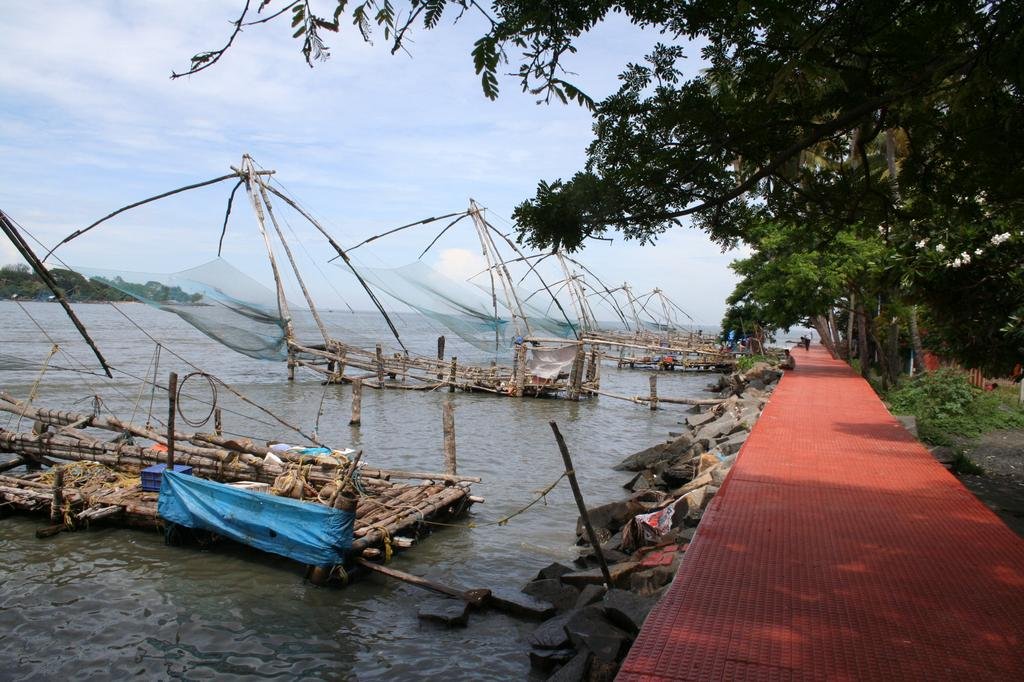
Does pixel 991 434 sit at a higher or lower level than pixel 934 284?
lower

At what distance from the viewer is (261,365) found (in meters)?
34.1

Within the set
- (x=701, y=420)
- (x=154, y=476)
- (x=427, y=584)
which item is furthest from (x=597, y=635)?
(x=701, y=420)

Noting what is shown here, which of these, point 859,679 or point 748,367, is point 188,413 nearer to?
point 859,679

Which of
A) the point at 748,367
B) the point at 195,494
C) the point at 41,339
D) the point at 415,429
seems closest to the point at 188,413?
the point at 415,429

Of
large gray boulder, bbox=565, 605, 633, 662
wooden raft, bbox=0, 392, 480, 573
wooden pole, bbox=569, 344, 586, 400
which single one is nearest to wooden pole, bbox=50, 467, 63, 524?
wooden raft, bbox=0, 392, 480, 573

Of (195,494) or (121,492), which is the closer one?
(195,494)

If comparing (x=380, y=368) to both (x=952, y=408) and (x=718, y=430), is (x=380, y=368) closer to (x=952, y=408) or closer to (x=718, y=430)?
(x=718, y=430)

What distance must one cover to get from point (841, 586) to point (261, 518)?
5.69 m

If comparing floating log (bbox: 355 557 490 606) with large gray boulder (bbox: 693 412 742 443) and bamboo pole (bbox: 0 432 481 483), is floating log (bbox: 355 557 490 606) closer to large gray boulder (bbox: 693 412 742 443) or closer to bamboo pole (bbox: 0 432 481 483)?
bamboo pole (bbox: 0 432 481 483)

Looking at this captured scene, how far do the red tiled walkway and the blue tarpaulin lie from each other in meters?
3.65

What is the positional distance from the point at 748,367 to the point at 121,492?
83.8ft

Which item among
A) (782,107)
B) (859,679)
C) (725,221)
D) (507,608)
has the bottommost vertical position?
(507,608)

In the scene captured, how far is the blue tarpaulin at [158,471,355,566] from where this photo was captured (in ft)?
23.9

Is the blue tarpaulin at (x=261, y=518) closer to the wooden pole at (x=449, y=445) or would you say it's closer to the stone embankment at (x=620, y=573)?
the stone embankment at (x=620, y=573)
